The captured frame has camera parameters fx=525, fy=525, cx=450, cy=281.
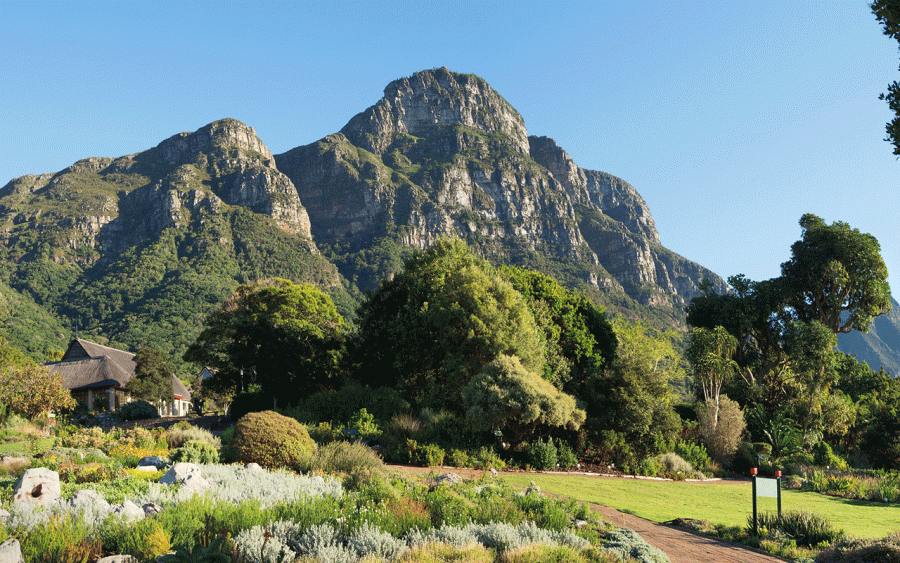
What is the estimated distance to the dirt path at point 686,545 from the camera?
774cm

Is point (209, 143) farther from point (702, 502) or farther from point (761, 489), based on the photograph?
point (761, 489)

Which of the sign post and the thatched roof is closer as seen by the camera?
the sign post

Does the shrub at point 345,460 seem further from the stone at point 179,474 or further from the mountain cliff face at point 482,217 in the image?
the mountain cliff face at point 482,217

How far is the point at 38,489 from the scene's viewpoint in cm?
766

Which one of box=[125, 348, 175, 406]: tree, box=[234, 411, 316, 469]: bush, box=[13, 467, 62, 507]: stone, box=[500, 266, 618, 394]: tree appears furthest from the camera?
box=[125, 348, 175, 406]: tree

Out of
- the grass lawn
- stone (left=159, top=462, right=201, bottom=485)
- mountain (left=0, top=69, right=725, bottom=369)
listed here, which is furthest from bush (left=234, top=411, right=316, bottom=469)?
mountain (left=0, top=69, right=725, bottom=369)

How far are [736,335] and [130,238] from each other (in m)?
132

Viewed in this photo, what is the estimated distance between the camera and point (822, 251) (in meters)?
29.8

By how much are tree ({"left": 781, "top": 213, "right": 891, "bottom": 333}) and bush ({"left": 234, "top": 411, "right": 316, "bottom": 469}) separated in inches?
1173

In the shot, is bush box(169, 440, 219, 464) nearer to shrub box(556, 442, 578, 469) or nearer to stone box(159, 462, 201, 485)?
stone box(159, 462, 201, 485)

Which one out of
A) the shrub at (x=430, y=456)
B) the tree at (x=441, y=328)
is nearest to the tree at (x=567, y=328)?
the tree at (x=441, y=328)

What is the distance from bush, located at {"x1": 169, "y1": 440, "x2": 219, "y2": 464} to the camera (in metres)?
11.5

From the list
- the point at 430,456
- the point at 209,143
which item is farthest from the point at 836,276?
the point at 209,143

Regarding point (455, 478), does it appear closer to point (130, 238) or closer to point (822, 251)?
point (822, 251)
